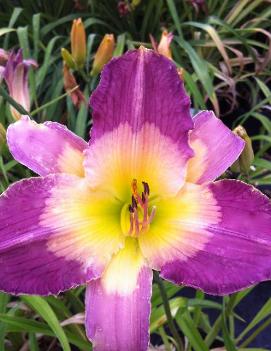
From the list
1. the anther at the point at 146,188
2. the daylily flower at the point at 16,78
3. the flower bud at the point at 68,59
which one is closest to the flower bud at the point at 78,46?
the flower bud at the point at 68,59

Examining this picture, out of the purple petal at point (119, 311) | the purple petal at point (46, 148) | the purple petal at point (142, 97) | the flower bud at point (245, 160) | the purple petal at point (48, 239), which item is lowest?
the purple petal at point (119, 311)

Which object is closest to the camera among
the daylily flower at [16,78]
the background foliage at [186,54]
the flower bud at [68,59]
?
the daylily flower at [16,78]

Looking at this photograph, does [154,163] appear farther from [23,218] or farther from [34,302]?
Result: [34,302]

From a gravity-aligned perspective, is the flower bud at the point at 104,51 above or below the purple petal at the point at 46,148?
above

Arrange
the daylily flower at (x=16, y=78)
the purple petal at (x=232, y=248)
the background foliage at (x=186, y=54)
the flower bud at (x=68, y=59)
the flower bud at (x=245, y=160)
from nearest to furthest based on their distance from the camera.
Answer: the purple petal at (x=232, y=248), the flower bud at (x=245, y=160), the daylily flower at (x=16, y=78), the flower bud at (x=68, y=59), the background foliage at (x=186, y=54)

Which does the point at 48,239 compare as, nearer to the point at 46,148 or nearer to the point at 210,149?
the point at 46,148

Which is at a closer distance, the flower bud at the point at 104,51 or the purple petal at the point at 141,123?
the purple petal at the point at 141,123

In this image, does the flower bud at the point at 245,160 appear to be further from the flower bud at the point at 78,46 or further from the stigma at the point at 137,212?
the flower bud at the point at 78,46
